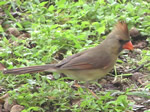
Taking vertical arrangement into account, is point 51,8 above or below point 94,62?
above

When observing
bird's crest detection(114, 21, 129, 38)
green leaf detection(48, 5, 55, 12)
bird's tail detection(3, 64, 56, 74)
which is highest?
green leaf detection(48, 5, 55, 12)

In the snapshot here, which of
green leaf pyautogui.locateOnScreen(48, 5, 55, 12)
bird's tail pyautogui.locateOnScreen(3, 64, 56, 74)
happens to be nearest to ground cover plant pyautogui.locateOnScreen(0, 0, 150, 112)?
green leaf pyautogui.locateOnScreen(48, 5, 55, 12)

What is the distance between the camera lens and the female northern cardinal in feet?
13.5

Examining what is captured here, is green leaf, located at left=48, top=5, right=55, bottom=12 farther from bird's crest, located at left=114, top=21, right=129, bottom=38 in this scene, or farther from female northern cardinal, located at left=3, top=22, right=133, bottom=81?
bird's crest, located at left=114, top=21, right=129, bottom=38

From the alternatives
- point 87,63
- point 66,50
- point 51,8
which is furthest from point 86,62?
point 51,8

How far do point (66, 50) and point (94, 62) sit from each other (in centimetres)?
81

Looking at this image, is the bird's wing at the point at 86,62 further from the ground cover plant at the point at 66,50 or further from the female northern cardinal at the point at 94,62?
the ground cover plant at the point at 66,50

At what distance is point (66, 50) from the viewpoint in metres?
4.89

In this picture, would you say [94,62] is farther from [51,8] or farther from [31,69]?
[51,8]

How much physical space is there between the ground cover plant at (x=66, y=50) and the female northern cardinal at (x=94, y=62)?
16cm

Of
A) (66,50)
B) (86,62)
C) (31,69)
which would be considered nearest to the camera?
(31,69)

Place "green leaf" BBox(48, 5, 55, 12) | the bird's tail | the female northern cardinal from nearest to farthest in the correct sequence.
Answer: the bird's tail → the female northern cardinal → "green leaf" BBox(48, 5, 55, 12)

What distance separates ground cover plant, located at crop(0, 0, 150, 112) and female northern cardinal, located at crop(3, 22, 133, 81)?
159mm

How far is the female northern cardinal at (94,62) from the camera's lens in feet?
13.5
